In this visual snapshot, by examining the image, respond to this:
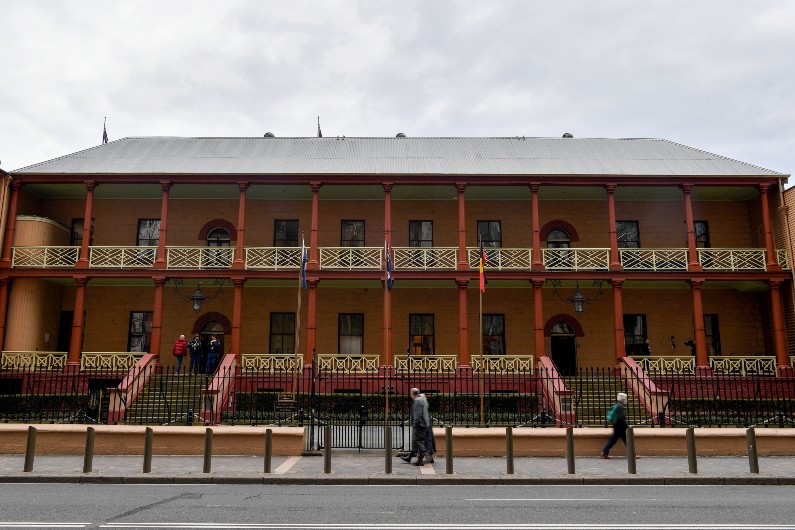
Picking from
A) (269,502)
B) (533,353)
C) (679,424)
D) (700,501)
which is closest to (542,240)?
(533,353)

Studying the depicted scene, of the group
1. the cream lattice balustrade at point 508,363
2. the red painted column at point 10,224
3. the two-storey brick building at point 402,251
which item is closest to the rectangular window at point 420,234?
the two-storey brick building at point 402,251

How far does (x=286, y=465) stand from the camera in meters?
11.9

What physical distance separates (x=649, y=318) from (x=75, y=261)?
2312 centimetres

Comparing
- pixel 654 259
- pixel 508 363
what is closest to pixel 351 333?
pixel 508 363

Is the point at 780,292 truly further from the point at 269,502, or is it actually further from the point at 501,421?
the point at 269,502

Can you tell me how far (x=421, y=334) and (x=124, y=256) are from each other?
12230 millimetres

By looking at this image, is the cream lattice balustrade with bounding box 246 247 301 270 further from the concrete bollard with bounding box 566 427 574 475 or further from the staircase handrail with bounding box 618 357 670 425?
the concrete bollard with bounding box 566 427 574 475

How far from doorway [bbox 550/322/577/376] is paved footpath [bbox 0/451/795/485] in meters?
11.8

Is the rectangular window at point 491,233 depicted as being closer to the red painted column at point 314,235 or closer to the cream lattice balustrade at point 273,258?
the red painted column at point 314,235

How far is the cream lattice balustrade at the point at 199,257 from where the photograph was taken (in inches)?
936

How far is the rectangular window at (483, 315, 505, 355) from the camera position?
81.5 ft

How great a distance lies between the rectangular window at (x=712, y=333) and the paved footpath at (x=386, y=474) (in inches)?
497

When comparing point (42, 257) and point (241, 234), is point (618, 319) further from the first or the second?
point (42, 257)

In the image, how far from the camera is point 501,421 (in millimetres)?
16438
